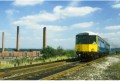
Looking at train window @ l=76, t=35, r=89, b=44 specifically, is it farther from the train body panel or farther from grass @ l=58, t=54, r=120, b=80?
grass @ l=58, t=54, r=120, b=80

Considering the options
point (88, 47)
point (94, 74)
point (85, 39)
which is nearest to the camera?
point (94, 74)

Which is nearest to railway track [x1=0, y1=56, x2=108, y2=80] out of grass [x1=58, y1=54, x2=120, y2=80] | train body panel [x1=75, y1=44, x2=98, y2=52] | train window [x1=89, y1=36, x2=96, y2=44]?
grass [x1=58, y1=54, x2=120, y2=80]

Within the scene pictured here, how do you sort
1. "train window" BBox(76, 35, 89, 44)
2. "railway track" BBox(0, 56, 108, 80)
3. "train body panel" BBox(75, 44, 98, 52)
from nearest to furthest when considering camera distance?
"railway track" BBox(0, 56, 108, 80)
"train body panel" BBox(75, 44, 98, 52)
"train window" BBox(76, 35, 89, 44)

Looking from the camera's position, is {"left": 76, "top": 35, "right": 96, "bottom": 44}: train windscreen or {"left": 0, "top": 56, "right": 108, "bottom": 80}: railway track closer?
{"left": 0, "top": 56, "right": 108, "bottom": 80}: railway track

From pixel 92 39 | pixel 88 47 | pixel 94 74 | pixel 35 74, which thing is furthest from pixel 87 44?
pixel 35 74

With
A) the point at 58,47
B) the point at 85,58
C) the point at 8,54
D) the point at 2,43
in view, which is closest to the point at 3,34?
the point at 2,43

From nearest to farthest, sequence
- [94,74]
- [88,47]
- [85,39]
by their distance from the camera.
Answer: [94,74] < [88,47] < [85,39]

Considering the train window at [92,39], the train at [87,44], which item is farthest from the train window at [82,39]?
the train window at [92,39]

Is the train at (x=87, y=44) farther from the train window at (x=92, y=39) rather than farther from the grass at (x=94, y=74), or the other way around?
the grass at (x=94, y=74)

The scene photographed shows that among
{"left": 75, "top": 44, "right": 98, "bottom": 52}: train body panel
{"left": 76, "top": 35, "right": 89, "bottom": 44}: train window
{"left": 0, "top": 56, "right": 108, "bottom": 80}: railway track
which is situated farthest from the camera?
{"left": 76, "top": 35, "right": 89, "bottom": 44}: train window

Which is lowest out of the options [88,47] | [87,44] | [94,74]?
[94,74]

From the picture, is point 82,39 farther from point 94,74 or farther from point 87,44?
point 94,74

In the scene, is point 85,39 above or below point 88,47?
above

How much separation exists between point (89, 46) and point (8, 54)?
1337 inches
